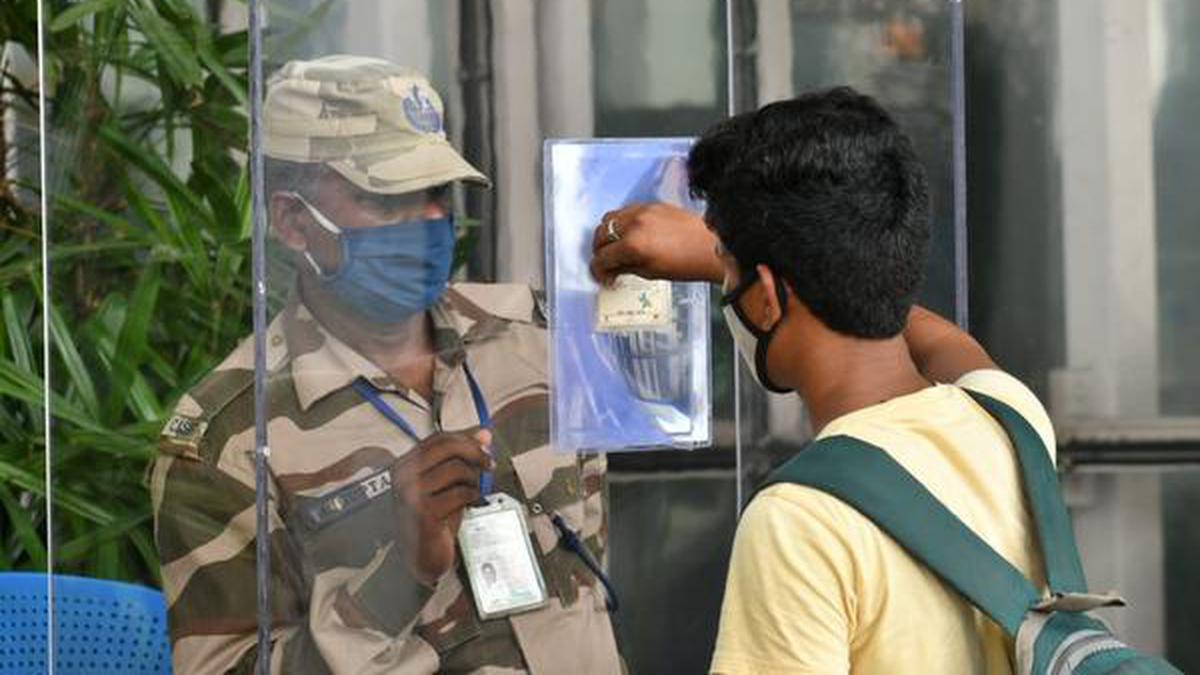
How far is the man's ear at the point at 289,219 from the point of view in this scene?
2479 millimetres

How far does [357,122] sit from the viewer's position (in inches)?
98.4

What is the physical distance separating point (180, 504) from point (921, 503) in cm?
104

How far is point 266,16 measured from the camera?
8.18 feet

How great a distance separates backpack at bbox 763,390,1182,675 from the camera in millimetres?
1761

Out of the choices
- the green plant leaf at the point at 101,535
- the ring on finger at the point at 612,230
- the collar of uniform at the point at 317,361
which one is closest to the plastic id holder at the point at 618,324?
the ring on finger at the point at 612,230

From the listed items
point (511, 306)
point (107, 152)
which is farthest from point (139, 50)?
point (511, 306)

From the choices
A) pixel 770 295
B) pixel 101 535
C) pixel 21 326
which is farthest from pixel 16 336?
pixel 770 295

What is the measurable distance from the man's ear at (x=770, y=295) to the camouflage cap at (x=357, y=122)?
0.73 m

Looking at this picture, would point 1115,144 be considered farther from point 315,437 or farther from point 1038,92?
point 315,437

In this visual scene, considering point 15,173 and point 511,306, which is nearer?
point 511,306

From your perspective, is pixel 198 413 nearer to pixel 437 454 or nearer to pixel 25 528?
pixel 437 454

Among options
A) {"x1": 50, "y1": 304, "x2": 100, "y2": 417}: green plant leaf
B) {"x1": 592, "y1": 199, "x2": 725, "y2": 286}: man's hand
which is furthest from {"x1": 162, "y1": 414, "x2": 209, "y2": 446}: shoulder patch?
{"x1": 592, "y1": 199, "x2": 725, "y2": 286}: man's hand

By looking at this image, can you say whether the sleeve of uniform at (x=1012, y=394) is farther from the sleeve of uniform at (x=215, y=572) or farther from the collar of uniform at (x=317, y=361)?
the sleeve of uniform at (x=215, y=572)

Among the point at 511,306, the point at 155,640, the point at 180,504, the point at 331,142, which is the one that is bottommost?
the point at 155,640
